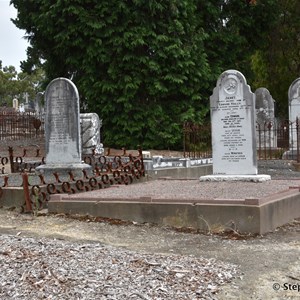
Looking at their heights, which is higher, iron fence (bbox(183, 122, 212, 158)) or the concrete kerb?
iron fence (bbox(183, 122, 212, 158))

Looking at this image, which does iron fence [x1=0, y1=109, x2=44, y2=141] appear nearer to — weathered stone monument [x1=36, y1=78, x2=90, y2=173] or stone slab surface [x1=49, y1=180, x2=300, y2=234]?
weathered stone monument [x1=36, y1=78, x2=90, y2=173]

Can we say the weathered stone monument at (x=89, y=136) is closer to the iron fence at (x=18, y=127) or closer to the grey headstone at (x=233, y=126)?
the grey headstone at (x=233, y=126)

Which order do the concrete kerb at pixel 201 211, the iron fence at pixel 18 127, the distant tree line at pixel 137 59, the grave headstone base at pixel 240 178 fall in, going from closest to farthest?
the concrete kerb at pixel 201 211 → the grave headstone base at pixel 240 178 → the distant tree line at pixel 137 59 → the iron fence at pixel 18 127

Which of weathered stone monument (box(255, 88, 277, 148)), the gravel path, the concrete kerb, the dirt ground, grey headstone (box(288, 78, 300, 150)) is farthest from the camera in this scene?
weathered stone monument (box(255, 88, 277, 148))

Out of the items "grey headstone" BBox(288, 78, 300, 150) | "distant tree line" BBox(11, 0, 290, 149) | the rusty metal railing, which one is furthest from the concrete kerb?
"distant tree line" BBox(11, 0, 290, 149)

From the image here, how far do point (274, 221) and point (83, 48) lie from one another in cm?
1554

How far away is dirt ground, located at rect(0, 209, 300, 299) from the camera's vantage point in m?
4.55

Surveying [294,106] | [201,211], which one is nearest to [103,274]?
[201,211]

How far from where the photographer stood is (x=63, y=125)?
1174cm

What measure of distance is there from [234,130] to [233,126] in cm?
8

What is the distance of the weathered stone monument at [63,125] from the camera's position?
11633 millimetres

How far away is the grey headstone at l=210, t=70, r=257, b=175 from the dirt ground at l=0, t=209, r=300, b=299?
216 cm

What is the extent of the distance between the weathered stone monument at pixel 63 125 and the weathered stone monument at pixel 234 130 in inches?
131

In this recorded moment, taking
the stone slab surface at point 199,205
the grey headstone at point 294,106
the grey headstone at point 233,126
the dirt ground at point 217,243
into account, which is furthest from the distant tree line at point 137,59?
the dirt ground at point 217,243
